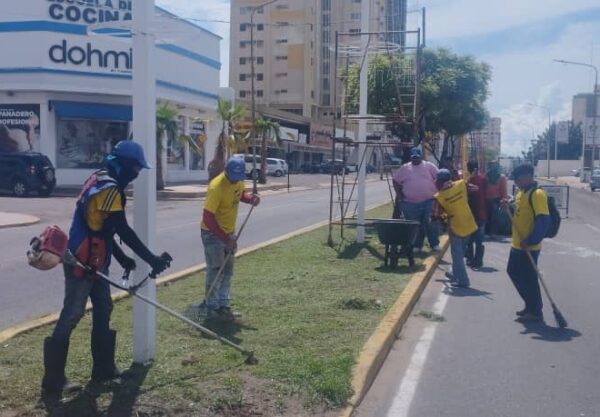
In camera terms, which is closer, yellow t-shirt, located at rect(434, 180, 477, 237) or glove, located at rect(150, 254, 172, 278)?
glove, located at rect(150, 254, 172, 278)

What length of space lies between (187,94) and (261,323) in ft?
125

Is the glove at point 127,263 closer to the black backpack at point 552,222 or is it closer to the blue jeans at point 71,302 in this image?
the blue jeans at point 71,302

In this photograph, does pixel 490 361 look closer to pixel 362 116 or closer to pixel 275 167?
pixel 362 116

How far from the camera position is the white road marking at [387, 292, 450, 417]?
19.7ft

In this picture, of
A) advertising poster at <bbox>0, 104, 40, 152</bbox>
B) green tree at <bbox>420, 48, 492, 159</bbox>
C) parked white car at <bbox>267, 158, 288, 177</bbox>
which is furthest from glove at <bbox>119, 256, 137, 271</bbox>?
parked white car at <bbox>267, 158, 288, 177</bbox>

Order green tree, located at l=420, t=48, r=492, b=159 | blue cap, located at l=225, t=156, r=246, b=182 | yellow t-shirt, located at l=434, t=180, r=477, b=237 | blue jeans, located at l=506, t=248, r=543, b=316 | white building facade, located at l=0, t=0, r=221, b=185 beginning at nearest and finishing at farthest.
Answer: blue cap, located at l=225, t=156, r=246, b=182
blue jeans, located at l=506, t=248, r=543, b=316
yellow t-shirt, located at l=434, t=180, r=477, b=237
green tree, located at l=420, t=48, r=492, b=159
white building facade, located at l=0, t=0, r=221, b=185

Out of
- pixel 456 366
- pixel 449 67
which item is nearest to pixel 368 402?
pixel 456 366

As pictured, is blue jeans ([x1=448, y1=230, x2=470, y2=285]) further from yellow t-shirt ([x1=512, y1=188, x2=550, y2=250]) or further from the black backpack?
the black backpack

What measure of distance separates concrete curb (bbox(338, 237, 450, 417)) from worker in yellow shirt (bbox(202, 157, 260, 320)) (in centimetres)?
150

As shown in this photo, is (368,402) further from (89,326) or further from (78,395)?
(89,326)

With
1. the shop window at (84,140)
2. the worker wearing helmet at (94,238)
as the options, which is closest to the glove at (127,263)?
the worker wearing helmet at (94,238)

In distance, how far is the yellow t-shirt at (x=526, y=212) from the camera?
8.74 m

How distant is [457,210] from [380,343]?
177 inches

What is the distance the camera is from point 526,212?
895 cm
